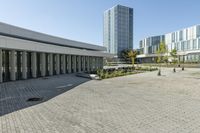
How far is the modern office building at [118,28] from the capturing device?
116188 millimetres

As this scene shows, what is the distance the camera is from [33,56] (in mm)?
20703

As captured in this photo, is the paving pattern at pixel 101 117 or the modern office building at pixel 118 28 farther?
the modern office building at pixel 118 28

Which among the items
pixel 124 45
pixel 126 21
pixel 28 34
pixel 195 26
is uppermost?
pixel 126 21

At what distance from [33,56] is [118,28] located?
4025 inches

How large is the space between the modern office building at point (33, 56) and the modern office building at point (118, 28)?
283 ft

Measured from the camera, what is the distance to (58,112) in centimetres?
689

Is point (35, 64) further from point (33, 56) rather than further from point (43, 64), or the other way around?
point (43, 64)

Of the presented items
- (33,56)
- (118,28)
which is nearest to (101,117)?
(33,56)

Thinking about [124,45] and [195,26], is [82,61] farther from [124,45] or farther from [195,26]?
[124,45]

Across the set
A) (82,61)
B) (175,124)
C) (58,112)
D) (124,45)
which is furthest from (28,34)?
(124,45)

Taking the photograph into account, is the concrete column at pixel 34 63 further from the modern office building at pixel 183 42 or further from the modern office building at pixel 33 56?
the modern office building at pixel 183 42

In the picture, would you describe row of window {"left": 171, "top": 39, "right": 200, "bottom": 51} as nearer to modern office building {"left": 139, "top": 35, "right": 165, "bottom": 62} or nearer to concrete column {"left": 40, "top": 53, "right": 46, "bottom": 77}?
modern office building {"left": 139, "top": 35, "right": 165, "bottom": 62}

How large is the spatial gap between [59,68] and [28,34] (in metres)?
7.66

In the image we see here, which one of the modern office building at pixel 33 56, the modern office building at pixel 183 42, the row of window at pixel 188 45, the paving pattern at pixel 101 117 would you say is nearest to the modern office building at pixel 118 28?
the modern office building at pixel 183 42
